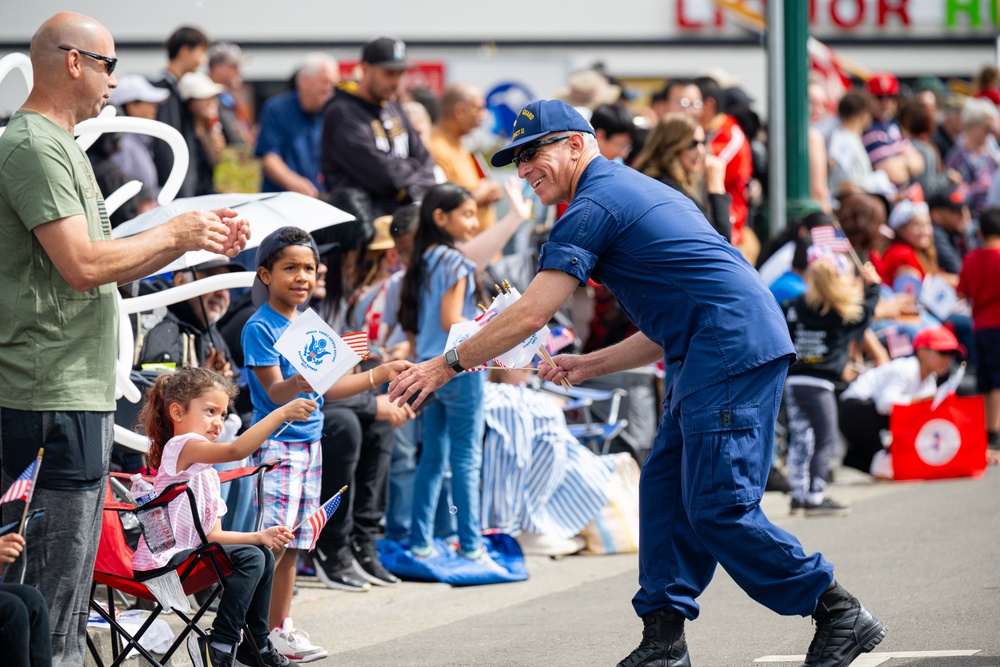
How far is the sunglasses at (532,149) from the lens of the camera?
5.22m

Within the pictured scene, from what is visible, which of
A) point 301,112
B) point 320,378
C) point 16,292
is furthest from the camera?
point 301,112

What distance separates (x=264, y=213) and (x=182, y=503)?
1.82 m

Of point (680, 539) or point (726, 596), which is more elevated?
point (680, 539)

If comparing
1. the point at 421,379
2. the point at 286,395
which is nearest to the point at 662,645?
the point at 421,379

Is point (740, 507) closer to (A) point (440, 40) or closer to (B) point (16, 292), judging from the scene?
(B) point (16, 292)

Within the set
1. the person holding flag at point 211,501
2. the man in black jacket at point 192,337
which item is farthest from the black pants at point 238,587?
the man in black jacket at point 192,337

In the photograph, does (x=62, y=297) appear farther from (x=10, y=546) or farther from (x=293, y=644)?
(x=293, y=644)

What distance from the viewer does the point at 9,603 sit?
165 inches

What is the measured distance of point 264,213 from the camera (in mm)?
6574

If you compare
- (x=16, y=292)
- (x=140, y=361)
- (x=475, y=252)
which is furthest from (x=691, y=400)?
(x=475, y=252)

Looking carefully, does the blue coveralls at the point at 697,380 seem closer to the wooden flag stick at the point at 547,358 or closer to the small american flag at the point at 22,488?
the wooden flag stick at the point at 547,358

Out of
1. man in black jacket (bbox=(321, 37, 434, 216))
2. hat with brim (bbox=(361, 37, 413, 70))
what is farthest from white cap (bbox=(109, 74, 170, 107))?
hat with brim (bbox=(361, 37, 413, 70))

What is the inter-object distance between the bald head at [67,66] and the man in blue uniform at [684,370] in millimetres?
1381

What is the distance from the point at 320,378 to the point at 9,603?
1.43m
